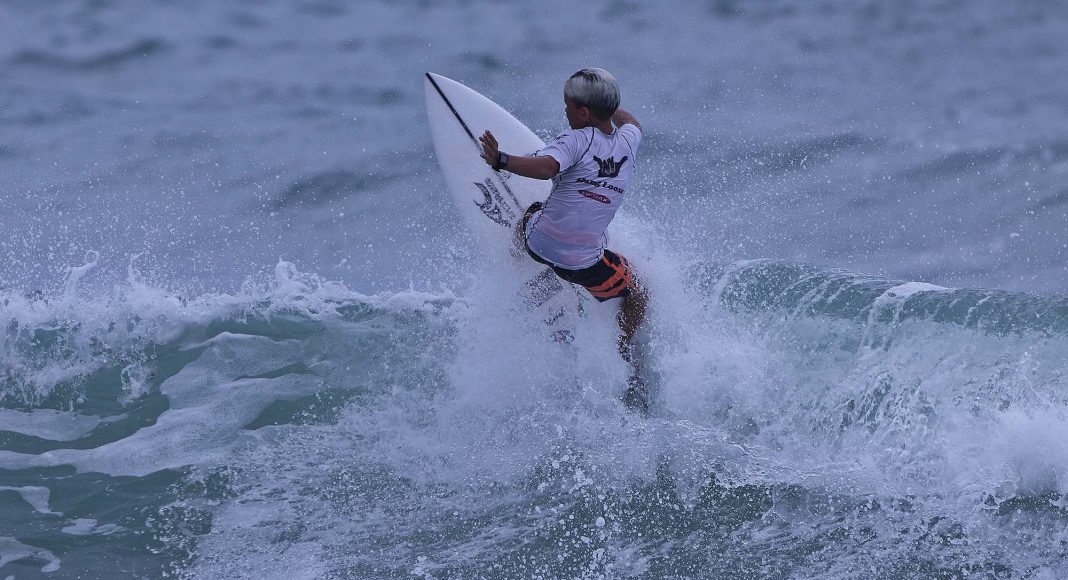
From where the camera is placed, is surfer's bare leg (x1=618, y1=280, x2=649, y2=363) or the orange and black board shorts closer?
the orange and black board shorts

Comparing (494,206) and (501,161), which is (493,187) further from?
(501,161)

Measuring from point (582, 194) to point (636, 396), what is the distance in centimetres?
145

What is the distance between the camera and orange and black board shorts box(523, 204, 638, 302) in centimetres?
646

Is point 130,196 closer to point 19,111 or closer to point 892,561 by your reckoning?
point 19,111

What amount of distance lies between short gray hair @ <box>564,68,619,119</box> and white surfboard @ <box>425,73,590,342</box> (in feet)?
4.60

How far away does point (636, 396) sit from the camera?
6824mm

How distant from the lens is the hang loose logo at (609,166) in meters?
5.87

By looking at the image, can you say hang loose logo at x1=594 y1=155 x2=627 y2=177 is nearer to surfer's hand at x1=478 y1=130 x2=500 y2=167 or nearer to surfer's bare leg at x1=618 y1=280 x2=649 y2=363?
surfer's hand at x1=478 y1=130 x2=500 y2=167

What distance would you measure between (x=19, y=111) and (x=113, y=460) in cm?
732

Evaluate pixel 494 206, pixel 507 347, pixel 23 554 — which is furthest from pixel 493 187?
pixel 23 554

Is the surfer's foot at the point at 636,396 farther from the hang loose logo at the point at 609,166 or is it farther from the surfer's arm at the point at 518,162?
the surfer's arm at the point at 518,162

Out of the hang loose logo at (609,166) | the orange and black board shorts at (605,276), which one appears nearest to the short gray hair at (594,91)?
the hang loose logo at (609,166)

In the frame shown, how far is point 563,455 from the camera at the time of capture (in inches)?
251

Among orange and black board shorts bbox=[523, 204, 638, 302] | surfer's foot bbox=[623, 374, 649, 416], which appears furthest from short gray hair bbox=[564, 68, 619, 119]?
surfer's foot bbox=[623, 374, 649, 416]
